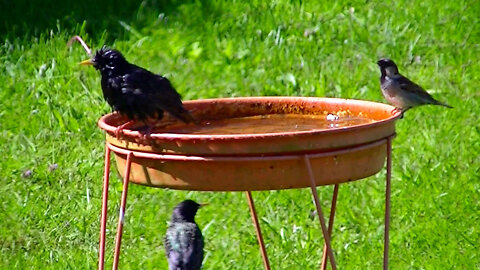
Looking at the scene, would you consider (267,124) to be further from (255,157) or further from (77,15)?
(77,15)

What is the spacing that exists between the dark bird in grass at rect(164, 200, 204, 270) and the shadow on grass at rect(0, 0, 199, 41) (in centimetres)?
326

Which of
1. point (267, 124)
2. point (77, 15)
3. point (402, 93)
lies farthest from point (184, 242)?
point (77, 15)

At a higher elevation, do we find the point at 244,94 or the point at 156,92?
the point at 244,94

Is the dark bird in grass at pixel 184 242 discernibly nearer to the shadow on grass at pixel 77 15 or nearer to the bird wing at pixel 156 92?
the bird wing at pixel 156 92

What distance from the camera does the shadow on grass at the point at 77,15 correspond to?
765cm

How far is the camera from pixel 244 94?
6.81 m

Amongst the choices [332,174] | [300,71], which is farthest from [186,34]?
[332,174]

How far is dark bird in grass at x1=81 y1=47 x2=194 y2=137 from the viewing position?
4090 mm

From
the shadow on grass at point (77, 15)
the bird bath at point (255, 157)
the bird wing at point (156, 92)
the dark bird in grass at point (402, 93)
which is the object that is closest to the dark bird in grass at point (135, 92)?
the bird wing at point (156, 92)

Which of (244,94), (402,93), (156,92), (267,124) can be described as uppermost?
(244,94)

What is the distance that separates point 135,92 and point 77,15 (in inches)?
153

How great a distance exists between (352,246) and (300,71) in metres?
2.09

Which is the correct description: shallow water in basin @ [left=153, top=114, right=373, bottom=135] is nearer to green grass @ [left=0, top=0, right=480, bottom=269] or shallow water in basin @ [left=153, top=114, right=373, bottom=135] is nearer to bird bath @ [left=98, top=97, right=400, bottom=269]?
bird bath @ [left=98, top=97, right=400, bottom=269]

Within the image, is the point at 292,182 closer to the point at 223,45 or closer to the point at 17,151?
the point at 17,151
